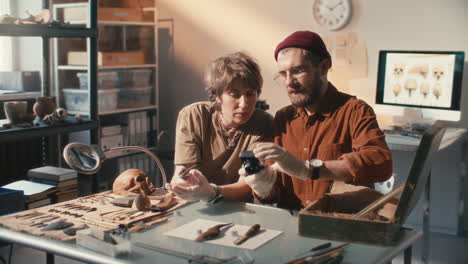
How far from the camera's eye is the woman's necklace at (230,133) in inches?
89.4

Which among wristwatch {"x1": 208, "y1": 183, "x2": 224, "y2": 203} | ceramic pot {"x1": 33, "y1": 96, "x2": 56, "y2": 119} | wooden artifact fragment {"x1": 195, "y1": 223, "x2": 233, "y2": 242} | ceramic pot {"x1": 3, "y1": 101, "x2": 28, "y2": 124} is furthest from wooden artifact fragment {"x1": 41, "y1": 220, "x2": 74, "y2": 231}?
ceramic pot {"x1": 33, "y1": 96, "x2": 56, "y2": 119}

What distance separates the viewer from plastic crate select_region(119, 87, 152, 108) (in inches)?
191

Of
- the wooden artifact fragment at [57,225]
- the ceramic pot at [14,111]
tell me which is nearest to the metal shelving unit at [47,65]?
the ceramic pot at [14,111]

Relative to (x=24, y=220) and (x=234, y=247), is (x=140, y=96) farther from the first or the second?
(x=234, y=247)

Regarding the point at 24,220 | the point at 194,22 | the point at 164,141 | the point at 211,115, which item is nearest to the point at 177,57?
the point at 194,22

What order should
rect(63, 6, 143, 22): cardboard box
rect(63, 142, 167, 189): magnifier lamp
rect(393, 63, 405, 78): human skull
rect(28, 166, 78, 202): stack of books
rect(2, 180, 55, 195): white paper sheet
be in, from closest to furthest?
rect(63, 142, 167, 189): magnifier lamp → rect(2, 180, 55, 195): white paper sheet → rect(28, 166, 78, 202): stack of books → rect(393, 63, 405, 78): human skull → rect(63, 6, 143, 22): cardboard box

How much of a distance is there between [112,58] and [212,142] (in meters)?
2.56

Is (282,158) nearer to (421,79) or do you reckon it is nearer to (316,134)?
(316,134)

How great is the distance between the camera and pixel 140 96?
4988mm

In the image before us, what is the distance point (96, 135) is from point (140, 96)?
1.87 metres

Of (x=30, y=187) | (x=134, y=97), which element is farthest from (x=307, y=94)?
(x=134, y=97)

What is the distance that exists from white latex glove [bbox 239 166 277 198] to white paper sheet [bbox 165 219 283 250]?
230 millimetres

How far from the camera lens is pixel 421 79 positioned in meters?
3.90

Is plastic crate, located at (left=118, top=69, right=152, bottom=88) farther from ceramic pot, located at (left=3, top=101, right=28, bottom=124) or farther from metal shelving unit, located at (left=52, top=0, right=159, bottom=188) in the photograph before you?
ceramic pot, located at (left=3, top=101, right=28, bottom=124)
